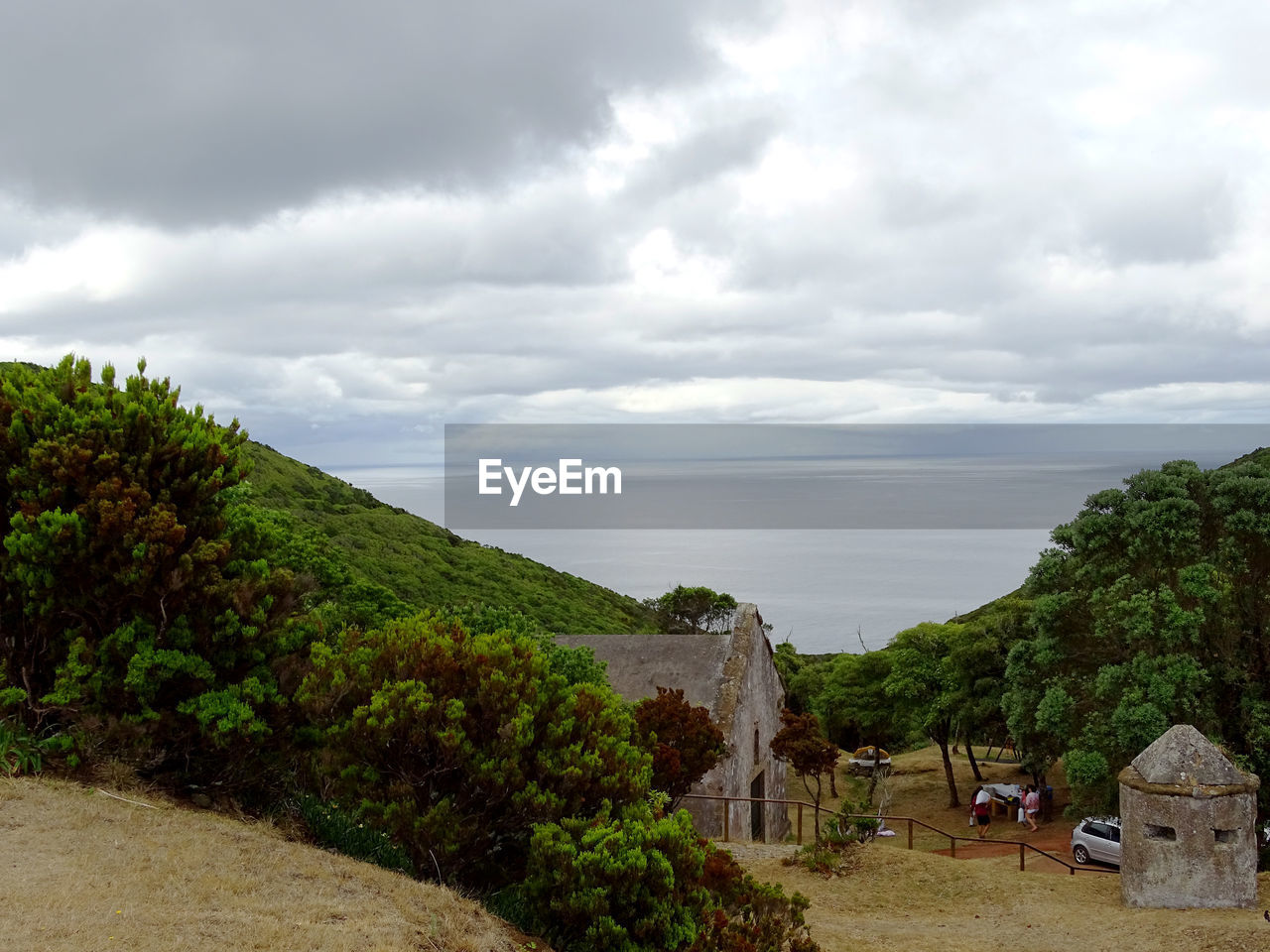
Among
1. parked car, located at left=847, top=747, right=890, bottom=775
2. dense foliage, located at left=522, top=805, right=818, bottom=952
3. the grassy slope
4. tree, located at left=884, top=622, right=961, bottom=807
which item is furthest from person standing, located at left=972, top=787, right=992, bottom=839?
the grassy slope

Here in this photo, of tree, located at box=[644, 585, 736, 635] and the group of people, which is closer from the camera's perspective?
the group of people

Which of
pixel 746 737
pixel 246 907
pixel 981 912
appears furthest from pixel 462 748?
pixel 746 737

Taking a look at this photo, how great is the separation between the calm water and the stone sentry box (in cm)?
4519

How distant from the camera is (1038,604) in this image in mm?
20156

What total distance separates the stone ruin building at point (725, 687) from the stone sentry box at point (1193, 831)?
9134 millimetres

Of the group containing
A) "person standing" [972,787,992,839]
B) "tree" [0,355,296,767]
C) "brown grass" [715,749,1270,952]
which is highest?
"tree" [0,355,296,767]

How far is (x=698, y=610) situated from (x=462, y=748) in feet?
188

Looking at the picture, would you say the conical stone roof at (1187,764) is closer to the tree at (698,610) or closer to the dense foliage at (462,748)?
the dense foliage at (462,748)

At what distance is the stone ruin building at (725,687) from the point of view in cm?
2205

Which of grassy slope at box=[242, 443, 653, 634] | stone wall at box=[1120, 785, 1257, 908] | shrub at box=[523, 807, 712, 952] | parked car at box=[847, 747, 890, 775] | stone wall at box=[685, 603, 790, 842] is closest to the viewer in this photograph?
shrub at box=[523, 807, 712, 952]

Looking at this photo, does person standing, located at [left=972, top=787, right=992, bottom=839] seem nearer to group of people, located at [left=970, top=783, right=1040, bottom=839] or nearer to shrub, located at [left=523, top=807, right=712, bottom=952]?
group of people, located at [left=970, top=783, right=1040, bottom=839]

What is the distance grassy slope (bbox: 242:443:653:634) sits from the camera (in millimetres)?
56906

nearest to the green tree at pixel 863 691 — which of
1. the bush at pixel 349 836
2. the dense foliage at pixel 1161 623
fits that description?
the dense foliage at pixel 1161 623

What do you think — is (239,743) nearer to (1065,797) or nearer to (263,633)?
(263,633)
